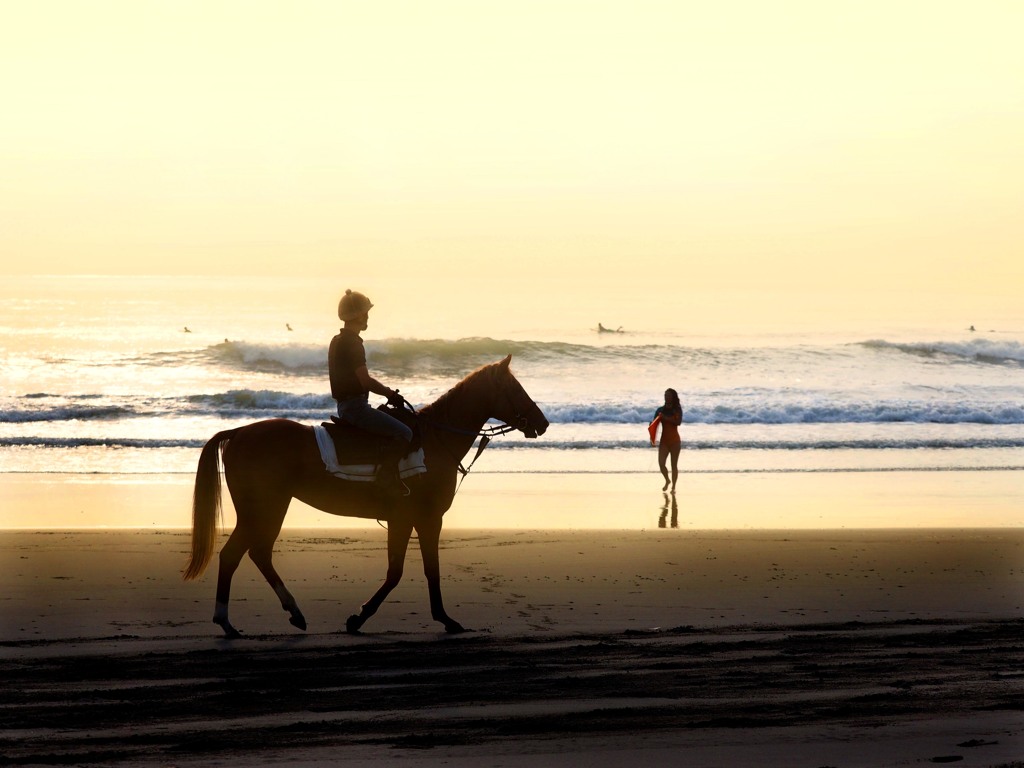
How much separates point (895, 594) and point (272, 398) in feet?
85.9

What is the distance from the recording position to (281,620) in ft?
28.3

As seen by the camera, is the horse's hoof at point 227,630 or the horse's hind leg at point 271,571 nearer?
the horse's hoof at point 227,630

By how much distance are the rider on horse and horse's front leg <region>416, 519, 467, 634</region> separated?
0.32 meters

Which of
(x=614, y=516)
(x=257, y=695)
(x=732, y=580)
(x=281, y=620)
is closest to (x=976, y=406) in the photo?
(x=614, y=516)

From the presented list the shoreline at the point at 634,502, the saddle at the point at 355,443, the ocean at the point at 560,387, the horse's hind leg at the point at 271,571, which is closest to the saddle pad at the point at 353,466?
the saddle at the point at 355,443

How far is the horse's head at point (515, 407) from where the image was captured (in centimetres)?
885

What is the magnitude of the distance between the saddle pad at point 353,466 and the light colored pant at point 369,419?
0.18 meters

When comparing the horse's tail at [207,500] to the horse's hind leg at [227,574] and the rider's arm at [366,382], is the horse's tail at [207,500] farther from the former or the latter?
the rider's arm at [366,382]

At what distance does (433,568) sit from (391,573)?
291 mm

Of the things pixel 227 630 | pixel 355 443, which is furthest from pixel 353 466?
pixel 227 630

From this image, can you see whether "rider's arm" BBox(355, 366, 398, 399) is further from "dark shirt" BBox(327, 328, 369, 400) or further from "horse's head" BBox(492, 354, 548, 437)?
"horse's head" BBox(492, 354, 548, 437)

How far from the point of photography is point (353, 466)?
843cm

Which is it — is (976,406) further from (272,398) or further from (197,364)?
(197,364)

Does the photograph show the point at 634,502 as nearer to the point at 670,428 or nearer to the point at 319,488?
the point at 670,428
